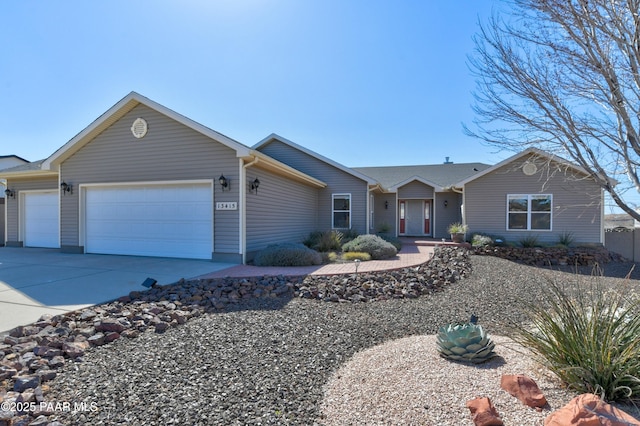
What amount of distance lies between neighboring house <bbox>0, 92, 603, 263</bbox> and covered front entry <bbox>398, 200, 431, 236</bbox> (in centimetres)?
360

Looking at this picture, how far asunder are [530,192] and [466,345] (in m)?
13.1

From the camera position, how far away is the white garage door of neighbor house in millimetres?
9836

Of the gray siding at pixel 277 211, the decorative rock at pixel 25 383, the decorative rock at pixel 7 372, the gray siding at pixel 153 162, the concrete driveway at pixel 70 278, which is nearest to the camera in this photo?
the decorative rock at pixel 25 383

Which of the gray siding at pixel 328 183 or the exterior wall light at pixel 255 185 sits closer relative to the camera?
the exterior wall light at pixel 255 185

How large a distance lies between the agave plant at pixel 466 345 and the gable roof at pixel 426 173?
1512 cm

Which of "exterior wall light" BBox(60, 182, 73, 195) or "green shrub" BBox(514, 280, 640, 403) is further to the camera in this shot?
"exterior wall light" BBox(60, 182, 73, 195)

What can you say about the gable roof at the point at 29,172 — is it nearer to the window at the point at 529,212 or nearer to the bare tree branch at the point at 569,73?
the bare tree branch at the point at 569,73

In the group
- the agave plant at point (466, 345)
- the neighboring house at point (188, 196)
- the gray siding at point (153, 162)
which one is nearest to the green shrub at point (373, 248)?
the neighboring house at point (188, 196)

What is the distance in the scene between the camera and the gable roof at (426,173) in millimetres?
19462

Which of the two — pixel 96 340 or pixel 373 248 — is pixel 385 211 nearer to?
pixel 373 248

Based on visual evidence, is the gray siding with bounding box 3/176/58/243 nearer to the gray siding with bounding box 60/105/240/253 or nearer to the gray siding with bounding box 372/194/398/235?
the gray siding with bounding box 60/105/240/253

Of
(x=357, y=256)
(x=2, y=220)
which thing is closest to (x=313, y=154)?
(x=357, y=256)

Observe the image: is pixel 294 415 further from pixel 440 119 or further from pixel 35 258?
pixel 35 258

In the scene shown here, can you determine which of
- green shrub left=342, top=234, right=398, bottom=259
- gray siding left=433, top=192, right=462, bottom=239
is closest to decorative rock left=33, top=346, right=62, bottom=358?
green shrub left=342, top=234, right=398, bottom=259
